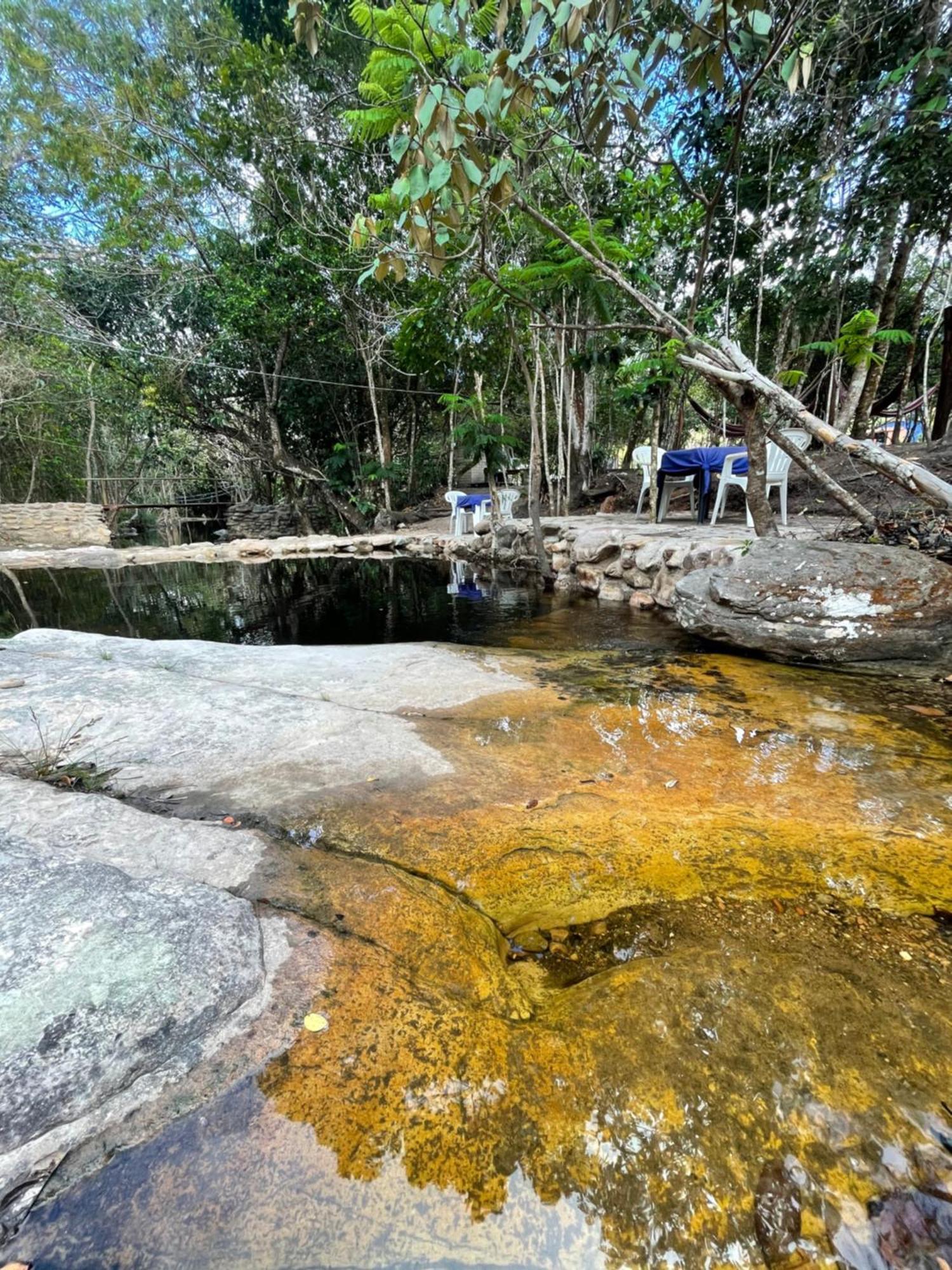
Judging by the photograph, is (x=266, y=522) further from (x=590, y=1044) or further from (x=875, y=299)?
(x=590, y=1044)

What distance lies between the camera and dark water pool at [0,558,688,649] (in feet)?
15.1

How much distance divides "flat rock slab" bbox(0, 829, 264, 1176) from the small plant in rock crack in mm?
586

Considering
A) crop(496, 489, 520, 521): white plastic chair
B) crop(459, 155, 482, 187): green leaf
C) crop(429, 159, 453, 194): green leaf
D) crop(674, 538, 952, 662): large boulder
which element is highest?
crop(459, 155, 482, 187): green leaf

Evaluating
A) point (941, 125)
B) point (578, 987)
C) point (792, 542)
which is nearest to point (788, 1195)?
point (578, 987)

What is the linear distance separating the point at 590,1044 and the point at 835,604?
3.10m

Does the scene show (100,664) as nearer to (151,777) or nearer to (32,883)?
(151,777)

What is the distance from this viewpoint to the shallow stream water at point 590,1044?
0.65m

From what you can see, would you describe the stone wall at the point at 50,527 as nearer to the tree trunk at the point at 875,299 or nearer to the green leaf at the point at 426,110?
the green leaf at the point at 426,110

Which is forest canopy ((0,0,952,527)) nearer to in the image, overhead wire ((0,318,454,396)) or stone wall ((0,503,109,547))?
overhead wire ((0,318,454,396))

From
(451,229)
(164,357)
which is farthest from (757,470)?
(164,357)

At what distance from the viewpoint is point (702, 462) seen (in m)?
6.44

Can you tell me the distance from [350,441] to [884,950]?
49.4ft

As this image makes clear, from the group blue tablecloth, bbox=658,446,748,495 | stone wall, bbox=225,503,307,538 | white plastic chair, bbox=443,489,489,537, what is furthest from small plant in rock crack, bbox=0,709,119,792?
stone wall, bbox=225,503,307,538

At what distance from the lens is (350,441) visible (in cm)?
1424
